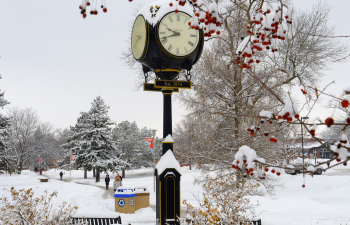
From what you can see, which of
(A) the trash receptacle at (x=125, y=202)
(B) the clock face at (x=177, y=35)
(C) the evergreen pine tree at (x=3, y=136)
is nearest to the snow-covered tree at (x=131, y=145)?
(C) the evergreen pine tree at (x=3, y=136)

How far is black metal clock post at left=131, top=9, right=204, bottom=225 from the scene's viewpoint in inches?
166

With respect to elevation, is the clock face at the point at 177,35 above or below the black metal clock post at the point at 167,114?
above

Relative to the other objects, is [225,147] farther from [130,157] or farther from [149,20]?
[130,157]

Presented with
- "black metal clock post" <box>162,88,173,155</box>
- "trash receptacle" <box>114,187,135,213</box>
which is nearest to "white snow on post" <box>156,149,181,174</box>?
"black metal clock post" <box>162,88,173,155</box>

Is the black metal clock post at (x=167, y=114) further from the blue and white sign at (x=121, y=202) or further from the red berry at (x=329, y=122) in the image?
the blue and white sign at (x=121, y=202)

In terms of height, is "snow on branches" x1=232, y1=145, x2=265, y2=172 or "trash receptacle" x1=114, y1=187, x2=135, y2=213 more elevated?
"snow on branches" x1=232, y1=145, x2=265, y2=172

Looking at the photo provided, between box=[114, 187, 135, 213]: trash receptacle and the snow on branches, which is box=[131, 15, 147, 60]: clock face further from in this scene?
box=[114, 187, 135, 213]: trash receptacle

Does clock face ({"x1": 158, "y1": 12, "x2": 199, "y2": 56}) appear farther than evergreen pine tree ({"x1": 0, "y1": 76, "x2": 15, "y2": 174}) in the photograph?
No

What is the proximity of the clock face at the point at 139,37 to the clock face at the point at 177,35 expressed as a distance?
0.31 meters

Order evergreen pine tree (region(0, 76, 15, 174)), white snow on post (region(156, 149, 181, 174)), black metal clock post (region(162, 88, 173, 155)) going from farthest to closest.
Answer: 1. evergreen pine tree (region(0, 76, 15, 174))
2. black metal clock post (region(162, 88, 173, 155))
3. white snow on post (region(156, 149, 181, 174))

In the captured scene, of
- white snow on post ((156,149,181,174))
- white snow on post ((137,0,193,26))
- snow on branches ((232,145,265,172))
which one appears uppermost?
white snow on post ((137,0,193,26))

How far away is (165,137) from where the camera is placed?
4.59 m

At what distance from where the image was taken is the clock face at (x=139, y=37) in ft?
14.3

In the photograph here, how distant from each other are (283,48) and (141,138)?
37.3 meters
